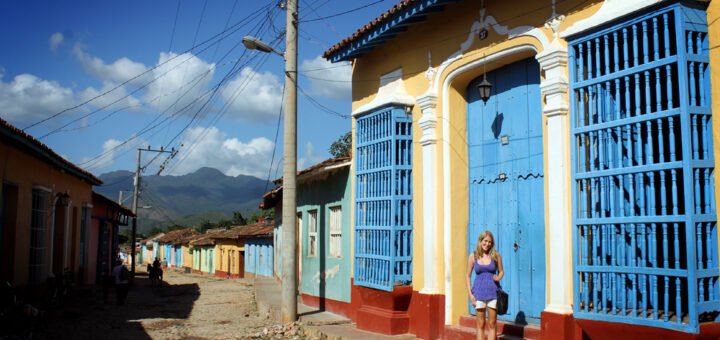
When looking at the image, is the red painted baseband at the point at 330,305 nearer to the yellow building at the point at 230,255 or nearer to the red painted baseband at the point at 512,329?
the red painted baseband at the point at 512,329

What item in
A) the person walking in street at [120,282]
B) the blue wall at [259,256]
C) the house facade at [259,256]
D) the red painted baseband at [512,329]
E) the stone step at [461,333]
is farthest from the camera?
the blue wall at [259,256]

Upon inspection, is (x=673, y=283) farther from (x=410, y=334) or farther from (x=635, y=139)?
(x=410, y=334)

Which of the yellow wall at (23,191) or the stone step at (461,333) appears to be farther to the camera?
the yellow wall at (23,191)

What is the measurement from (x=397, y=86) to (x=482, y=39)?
74.6 inches

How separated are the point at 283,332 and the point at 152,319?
4.13 metres

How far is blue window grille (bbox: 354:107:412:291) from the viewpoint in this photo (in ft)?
27.5

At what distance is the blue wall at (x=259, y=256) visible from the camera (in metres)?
28.7

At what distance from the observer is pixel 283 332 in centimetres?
957

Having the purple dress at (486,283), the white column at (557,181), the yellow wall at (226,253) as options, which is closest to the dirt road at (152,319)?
the purple dress at (486,283)

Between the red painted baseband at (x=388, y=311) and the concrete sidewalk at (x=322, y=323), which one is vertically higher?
the red painted baseband at (x=388, y=311)

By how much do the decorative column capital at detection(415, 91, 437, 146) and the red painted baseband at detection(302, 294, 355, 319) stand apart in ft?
11.5

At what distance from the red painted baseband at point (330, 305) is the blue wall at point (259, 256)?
1609 centimetres

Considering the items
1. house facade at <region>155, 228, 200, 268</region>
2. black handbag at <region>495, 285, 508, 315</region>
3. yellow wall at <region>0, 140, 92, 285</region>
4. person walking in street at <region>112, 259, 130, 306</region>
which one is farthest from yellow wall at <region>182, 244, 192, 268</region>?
black handbag at <region>495, 285, 508, 315</region>

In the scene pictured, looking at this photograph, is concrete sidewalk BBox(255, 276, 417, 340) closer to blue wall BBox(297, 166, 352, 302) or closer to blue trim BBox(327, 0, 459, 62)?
blue wall BBox(297, 166, 352, 302)
